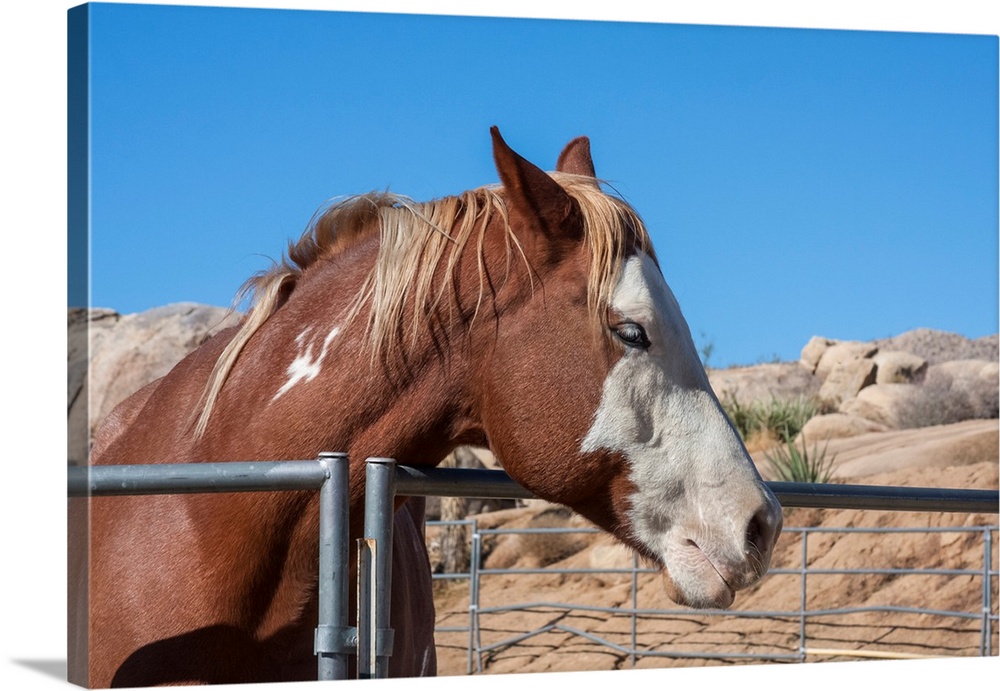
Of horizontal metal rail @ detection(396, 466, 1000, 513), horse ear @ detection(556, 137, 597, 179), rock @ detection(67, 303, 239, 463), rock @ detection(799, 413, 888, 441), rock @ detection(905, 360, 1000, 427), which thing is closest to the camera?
horizontal metal rail @ detection(396, 466, 1000, 513)

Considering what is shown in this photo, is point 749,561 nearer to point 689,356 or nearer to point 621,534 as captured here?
point 621,534

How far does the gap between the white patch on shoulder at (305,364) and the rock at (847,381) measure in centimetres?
1329

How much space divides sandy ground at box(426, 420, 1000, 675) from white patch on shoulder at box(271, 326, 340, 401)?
5963mm

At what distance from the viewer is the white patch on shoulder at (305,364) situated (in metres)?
1.84

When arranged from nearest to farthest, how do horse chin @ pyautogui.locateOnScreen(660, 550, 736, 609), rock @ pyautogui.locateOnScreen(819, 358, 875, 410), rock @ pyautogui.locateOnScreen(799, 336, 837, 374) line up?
horse chin @ pyautogui.locateOnScreen(660, 550, 736, 609) < rock @ pyautogui.locateOnScreen(819, 358, 875, 410) < rock @ pyautogui.locateOnScreen(799, 336, 837, 374)

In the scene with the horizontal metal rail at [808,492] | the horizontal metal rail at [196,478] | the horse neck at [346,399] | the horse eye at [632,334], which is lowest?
the horizontal metal rail at [808,492]

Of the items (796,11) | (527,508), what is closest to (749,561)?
(796,11)

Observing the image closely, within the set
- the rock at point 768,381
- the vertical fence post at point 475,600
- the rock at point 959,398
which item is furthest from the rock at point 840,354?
the vertical fence post at point 475,600

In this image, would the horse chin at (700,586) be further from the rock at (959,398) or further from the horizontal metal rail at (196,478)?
the rock at (959,398)

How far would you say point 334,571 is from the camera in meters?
1.55

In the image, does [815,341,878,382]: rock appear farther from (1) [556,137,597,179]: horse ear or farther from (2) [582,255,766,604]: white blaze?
(2) [582,255,766,604]: white blaze

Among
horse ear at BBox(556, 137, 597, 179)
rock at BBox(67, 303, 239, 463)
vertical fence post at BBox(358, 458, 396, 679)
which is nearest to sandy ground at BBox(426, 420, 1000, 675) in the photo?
rock at BBox(67, 303, 239, 463)

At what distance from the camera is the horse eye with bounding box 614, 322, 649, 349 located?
5.95 ft

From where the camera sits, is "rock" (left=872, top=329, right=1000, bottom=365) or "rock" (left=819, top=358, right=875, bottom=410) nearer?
"rock" (left=819, top=358, right=875, bottom=410)
